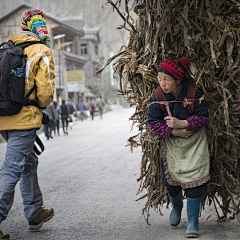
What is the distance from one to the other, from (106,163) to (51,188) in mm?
2227

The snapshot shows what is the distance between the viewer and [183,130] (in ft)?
9.38

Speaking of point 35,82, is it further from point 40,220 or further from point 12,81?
point 40,220

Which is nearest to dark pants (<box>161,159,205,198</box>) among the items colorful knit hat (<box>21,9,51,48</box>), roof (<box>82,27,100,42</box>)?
colorful knit hat (<box>21,9,51,48</box>)

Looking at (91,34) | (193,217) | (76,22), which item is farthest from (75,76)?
(193,217)

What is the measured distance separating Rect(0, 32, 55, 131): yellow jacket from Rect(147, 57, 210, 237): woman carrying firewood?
984 millimetres

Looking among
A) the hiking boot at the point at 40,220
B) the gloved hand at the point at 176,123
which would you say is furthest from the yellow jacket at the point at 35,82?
the gloved hand at the point at 176,123

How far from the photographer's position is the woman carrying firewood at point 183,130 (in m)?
2.84

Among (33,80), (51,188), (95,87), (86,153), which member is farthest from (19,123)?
(95,87)

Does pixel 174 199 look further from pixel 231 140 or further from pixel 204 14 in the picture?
pixel 204 14

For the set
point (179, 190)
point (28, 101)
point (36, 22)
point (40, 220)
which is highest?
point (36, 22)

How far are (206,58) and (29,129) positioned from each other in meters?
1.74

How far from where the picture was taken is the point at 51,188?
5.16 meters

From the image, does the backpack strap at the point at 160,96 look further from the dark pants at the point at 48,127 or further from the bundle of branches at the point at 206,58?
the dark pants at the point at 48,127

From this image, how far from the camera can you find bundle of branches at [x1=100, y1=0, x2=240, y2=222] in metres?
2.96
